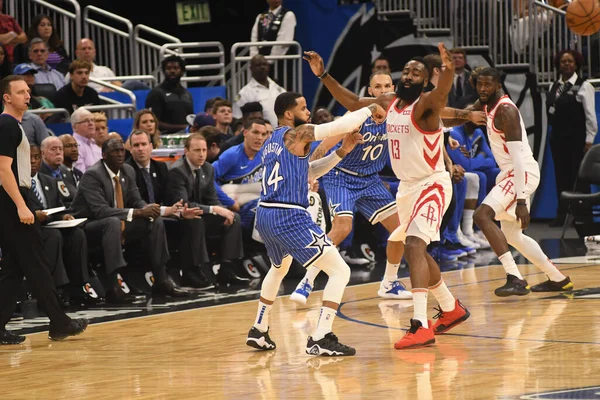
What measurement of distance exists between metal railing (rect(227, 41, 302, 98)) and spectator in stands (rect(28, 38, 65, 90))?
2770 millimetres

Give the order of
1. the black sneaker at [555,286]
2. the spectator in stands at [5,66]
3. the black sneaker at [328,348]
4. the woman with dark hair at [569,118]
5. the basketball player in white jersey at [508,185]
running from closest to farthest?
the black sneaker at [328,348] → the basketball player in white jersey at [508,185] → the black sneaker at [555,286] → the spectator in stands at [5,66] → the woman with dark hair at [569,118]

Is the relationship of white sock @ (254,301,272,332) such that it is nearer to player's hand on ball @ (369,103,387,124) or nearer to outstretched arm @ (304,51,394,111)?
player's hand on ball @ (369,103,387,124)

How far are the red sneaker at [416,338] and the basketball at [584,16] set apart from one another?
23.1 feet

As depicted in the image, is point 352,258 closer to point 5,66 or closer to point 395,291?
point 395,291

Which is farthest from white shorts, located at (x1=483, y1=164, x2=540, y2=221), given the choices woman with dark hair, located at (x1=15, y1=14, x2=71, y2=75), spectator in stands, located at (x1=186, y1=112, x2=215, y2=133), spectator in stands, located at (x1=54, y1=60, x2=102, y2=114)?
woman with dark hair, located at (x1=15, y1=14, x2=71, y2=75)

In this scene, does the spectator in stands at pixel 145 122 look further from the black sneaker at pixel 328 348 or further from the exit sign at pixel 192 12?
the exit sign at pixel 192 12

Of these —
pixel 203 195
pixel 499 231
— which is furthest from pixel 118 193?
pixel 499 231

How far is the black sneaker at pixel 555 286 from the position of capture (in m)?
10.4

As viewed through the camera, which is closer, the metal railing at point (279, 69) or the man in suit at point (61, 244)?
the man in suit at point (61, 244)

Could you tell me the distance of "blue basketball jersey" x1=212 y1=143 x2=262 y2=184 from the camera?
12.7m

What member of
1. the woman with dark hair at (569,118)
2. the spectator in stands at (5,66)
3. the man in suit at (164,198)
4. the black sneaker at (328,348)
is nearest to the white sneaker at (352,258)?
the man in suit at (164,198)

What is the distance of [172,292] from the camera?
37.2 feet

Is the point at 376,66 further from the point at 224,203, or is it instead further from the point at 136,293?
the point at 136,293

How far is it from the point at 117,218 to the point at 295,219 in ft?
11.9
